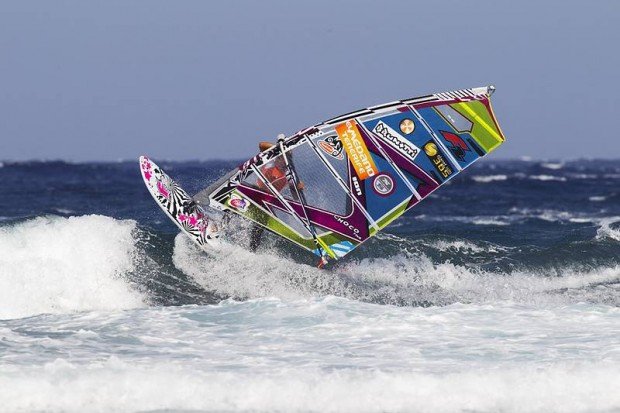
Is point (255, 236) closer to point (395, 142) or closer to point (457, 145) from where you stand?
point (395, 142)

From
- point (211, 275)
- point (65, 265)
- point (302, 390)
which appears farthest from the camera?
point (211, 275)

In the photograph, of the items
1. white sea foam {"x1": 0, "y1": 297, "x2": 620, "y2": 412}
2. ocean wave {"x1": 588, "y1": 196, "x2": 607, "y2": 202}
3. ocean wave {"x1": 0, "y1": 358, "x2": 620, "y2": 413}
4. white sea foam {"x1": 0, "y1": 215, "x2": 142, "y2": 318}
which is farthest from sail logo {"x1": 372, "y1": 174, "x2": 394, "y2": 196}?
ocean wave {"x1": 588, "y1": 196, "x2": 607, "y2": 202}

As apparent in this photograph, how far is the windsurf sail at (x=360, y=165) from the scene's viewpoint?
40.7 feet

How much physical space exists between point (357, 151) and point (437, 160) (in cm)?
106

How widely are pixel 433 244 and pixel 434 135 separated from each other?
4.06 m

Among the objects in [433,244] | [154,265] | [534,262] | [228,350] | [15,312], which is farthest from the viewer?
[433,244]

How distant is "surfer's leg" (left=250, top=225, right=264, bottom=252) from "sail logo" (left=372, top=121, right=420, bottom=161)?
6.82 feet

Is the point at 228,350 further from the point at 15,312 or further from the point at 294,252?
the point at 294,252

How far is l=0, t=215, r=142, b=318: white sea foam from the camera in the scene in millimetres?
11258

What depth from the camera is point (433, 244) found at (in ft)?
52.9

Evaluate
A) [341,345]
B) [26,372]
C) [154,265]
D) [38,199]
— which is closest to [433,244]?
[154,265]

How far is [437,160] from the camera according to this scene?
1248 centimetres

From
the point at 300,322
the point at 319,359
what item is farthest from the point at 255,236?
the point at 319,359

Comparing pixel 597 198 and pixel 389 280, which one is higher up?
pixel 389 280
